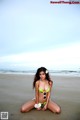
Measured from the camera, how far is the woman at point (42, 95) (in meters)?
2.20

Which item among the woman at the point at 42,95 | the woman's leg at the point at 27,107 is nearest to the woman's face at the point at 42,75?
the woman at the point at 42,95

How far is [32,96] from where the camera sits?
2609 millimetres

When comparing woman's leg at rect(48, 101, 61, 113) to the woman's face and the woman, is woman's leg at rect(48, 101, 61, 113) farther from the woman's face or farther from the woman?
the woman's face

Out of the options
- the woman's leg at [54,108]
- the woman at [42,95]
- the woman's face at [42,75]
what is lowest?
the woman's leg at [54,108]

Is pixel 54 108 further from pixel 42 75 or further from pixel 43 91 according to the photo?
pixel 42 75

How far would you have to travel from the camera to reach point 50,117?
2.08m

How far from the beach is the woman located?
5cm

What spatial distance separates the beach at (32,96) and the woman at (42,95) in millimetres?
48

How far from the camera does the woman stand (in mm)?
2199

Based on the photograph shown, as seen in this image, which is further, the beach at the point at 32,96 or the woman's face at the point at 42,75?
the woman's face at the point at 42,75

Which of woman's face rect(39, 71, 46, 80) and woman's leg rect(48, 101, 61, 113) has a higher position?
woman's face rect(39, 71, 46, 80)

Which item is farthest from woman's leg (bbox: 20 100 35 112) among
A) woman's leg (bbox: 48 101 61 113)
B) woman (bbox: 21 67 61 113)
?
woman's leg (bbox: 48 101 61 113)

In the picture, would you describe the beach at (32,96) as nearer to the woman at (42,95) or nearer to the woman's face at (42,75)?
the woman at (42,95)

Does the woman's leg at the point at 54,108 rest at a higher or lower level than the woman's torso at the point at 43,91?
lower
